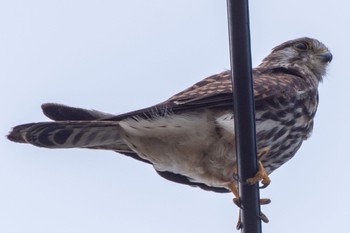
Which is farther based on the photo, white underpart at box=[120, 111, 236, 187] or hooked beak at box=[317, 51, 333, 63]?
hooked beak at box=[317, 51, 333, 63]

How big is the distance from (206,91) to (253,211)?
1.53m

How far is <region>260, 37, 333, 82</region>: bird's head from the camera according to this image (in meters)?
6.54

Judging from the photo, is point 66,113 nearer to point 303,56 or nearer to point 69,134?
point 69,134

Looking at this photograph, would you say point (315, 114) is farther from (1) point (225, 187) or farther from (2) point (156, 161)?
(2) point (156, 161)

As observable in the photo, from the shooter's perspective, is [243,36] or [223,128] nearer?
[243,36]

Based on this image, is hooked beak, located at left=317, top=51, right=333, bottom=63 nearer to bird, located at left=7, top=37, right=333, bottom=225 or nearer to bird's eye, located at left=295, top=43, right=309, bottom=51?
bird's eye, located at left=295, top=43, right=309, bottom=51

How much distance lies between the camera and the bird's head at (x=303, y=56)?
21.5 ft

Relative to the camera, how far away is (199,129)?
506 centimetres

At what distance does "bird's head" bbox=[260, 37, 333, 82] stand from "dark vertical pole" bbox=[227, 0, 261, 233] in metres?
2.86

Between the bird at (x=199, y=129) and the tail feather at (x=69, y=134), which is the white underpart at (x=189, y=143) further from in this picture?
the tail feather at (x=69, y=134)

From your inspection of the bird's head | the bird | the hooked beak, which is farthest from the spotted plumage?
the hooked beak

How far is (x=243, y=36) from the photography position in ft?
11.3

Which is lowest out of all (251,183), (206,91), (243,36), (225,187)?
(225,187)

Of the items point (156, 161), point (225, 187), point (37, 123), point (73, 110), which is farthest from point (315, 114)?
point (37, 123)
